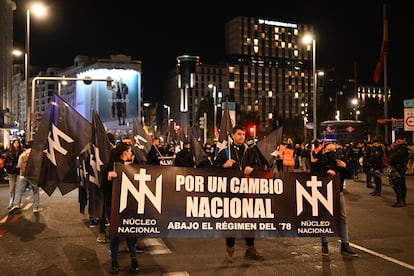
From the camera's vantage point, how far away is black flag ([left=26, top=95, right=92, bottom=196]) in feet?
25.9

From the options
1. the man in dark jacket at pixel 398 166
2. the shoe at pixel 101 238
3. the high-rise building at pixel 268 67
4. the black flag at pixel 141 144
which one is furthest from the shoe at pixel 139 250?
the high-rise building at pixel 268 67

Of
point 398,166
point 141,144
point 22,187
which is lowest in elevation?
point 22,187

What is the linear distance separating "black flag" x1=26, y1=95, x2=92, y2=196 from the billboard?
127 metres

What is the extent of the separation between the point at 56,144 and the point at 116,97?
131 meters

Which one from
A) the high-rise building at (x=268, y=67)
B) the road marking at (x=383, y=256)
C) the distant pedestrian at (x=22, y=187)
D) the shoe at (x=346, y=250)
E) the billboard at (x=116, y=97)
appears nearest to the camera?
the road marking at (x=383, y=256)

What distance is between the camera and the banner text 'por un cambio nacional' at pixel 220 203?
248 inches

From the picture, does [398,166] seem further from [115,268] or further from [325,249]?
[115,268]

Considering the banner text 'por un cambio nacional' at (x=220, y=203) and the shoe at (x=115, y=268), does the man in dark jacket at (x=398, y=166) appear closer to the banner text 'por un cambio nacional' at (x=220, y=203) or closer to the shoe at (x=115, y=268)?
the banner text 'por un cambio nacional' at (x=220, y=203)

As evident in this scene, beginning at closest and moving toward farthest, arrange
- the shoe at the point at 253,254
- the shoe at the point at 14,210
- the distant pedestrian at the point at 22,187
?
the shoe at the point at 253,254
the distant pedestrian at the point at 22,187
the shoe at the point at 14,210

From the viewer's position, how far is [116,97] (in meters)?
136

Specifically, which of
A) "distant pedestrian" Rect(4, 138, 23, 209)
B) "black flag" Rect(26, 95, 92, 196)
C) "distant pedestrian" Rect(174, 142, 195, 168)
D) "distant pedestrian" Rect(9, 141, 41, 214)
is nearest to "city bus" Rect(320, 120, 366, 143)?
"distant pedestrian" Rect(174, 142, 195, 168)

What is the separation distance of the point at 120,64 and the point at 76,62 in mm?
20576

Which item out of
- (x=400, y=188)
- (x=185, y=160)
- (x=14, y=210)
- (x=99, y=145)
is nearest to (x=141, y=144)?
(x=185, y=160)

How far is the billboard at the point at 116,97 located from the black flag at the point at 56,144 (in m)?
127
